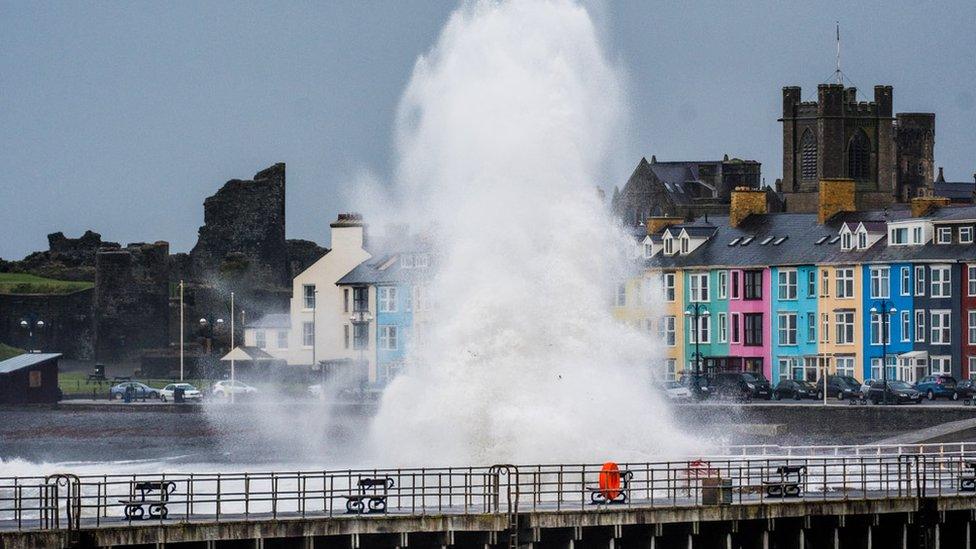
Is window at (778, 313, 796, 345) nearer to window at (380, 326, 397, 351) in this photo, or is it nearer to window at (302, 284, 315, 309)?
window at (380, 326, 397, 351)

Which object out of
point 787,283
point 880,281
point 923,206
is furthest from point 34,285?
point 923,206

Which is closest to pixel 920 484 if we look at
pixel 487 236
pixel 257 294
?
pixel 487 236

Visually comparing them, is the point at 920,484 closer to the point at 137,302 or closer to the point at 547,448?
the point at 547,448

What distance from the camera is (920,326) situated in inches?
4429

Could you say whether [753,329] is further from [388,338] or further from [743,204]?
[388,338]

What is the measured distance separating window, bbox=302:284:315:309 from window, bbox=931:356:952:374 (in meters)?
36.6

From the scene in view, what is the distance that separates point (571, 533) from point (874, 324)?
67.4m

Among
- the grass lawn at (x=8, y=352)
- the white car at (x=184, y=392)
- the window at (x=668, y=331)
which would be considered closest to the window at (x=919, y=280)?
the window at (x=668, y=331)

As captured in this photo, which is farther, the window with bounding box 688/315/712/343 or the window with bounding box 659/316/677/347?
the window with bounding box 659/316/677/347

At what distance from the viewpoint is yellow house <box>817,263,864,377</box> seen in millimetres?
114312

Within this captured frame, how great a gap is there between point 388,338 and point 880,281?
1017 inches

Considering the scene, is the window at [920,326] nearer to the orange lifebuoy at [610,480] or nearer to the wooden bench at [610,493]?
the wooden bench at [610,493]

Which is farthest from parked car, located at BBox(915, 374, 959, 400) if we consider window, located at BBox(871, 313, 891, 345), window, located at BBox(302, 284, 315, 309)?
window, located at BBox(302, 284, 315, 309)

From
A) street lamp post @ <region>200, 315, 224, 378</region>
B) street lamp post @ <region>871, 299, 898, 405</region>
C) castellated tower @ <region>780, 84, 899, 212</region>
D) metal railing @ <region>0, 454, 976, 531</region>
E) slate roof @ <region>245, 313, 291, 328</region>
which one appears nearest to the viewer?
metal railing @ <region>0, 454, 976, 531</region>
